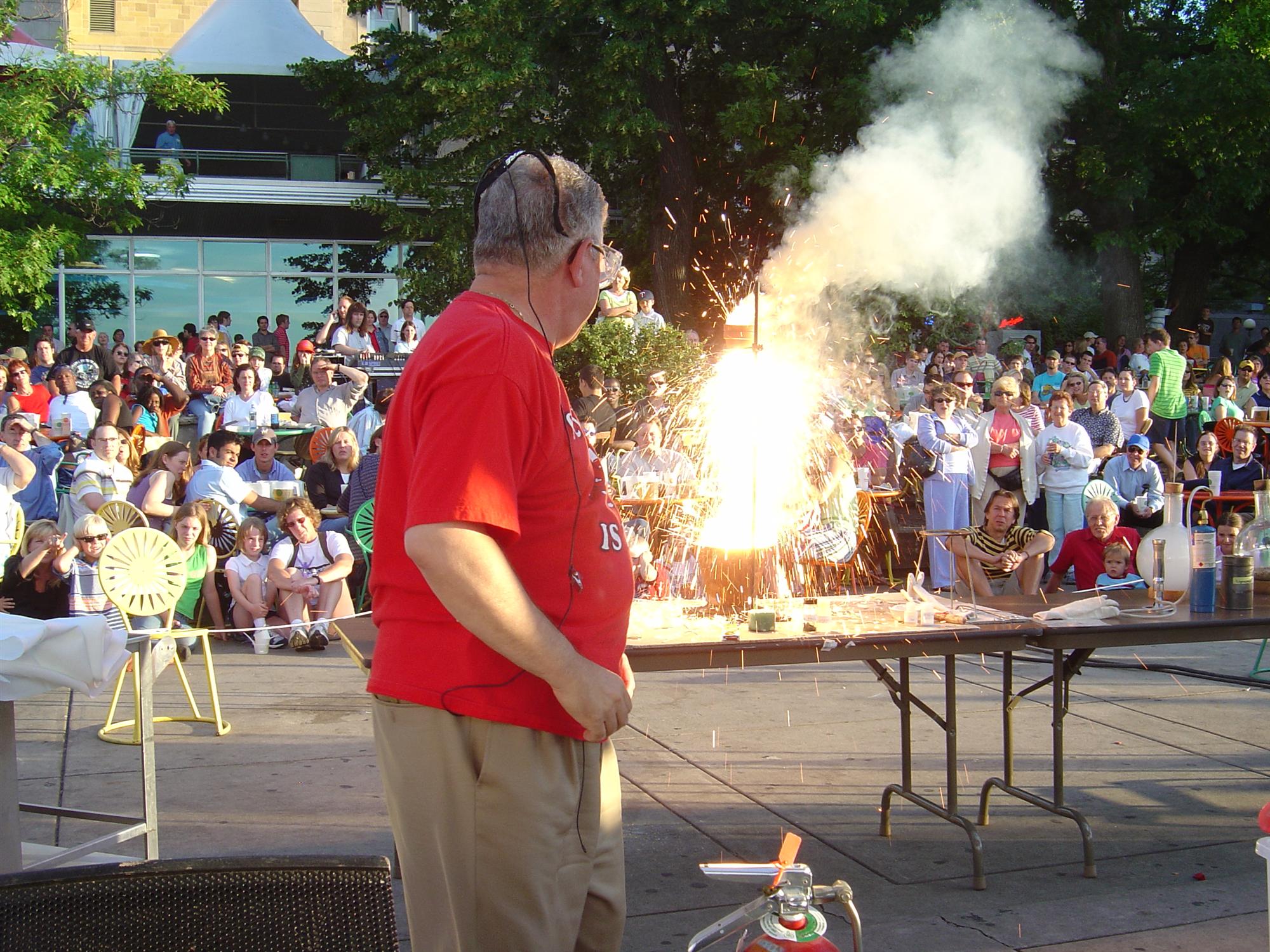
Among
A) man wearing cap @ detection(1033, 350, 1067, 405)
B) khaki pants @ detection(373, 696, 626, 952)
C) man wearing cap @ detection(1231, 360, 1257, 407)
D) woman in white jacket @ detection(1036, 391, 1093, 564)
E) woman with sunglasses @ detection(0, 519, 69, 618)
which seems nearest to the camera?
khaki pants @ detection(373, 696, 626, 952)

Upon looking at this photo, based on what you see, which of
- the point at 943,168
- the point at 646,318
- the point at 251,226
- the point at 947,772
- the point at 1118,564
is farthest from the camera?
the point at 251,226

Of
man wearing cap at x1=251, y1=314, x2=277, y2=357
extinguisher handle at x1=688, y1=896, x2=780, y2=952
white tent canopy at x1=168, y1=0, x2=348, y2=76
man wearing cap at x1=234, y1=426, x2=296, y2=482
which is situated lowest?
extinguisher handle at x1=688, y1=896, x2=780, y2=952

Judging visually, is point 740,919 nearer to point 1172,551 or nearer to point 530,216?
point 530,216

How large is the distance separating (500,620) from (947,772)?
320 cm

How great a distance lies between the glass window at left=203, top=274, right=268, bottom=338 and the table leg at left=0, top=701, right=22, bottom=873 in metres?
20.4

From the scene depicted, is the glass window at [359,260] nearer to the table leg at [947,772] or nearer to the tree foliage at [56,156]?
the tree foliage at [56,156]

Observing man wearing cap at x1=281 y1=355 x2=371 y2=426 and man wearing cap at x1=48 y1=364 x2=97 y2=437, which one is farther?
man wearing cap at x1=281 y1=355 x2=371 y2=426

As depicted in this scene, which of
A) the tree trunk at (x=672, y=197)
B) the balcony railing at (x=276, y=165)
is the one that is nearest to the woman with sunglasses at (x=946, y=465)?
the tree trunk at (x=672, y=197)

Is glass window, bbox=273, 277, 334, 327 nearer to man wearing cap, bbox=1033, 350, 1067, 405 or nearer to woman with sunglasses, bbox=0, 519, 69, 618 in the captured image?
man wearing cap, bbox=1033, 350, 1067, 405

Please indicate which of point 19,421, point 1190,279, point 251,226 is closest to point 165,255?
point 251,226

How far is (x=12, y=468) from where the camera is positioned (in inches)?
355

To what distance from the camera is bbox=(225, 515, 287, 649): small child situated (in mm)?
8523

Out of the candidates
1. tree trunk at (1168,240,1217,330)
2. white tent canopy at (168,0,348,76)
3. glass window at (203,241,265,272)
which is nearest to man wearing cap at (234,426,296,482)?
white tent canopy at (168,0,348,76)

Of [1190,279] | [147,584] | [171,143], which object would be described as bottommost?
[147,584]
